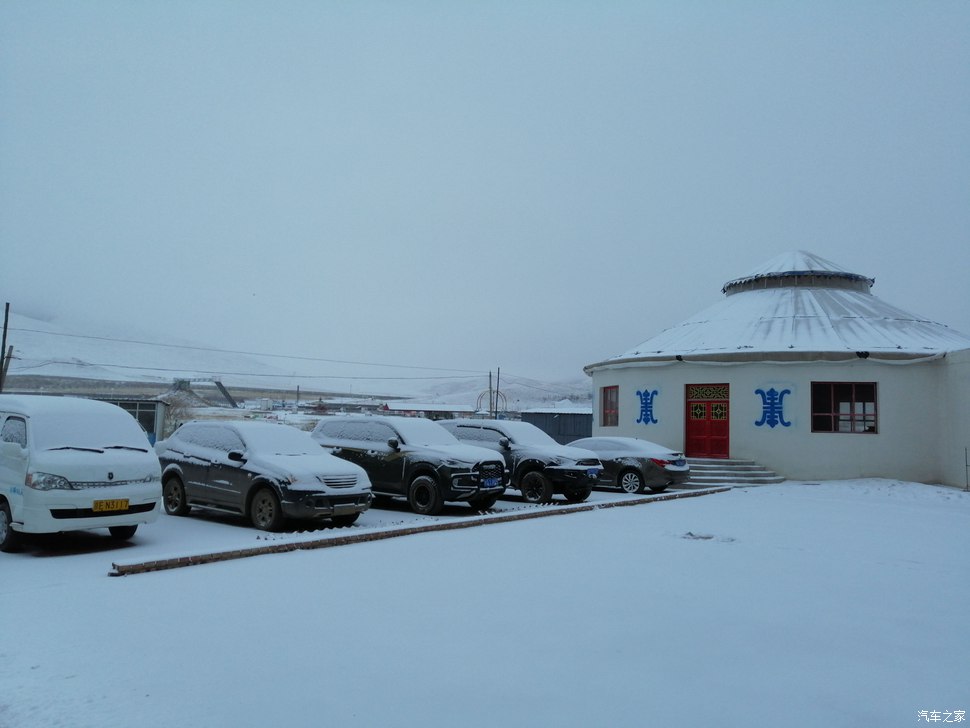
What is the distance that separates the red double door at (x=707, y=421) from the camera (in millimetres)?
21391

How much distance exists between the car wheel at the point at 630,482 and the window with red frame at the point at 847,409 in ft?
20.6

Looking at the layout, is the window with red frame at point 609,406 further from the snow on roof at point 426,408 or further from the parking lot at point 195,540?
the snow on roof at point 426,408

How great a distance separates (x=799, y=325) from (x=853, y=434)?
4187mm

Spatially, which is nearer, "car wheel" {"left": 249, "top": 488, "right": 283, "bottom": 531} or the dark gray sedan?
"car wheel" {"left": 249, "top": 488, "right": 283, "bottom": 531}

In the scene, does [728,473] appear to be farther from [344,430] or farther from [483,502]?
[344,430]

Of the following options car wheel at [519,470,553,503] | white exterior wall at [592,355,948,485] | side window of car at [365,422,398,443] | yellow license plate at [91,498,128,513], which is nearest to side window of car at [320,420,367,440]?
side window of car at [365,422,398,443]

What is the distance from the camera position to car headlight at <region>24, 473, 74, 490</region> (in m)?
7.98

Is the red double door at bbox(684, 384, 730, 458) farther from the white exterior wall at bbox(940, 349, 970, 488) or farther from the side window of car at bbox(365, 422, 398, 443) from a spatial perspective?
the side window of car at bbox(365, 422, 398, 443)

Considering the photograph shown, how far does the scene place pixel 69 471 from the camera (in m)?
8.21

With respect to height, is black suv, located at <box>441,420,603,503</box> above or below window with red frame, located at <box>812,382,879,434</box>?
below

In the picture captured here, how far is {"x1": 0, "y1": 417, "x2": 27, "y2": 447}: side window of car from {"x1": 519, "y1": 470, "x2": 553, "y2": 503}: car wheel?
906cm

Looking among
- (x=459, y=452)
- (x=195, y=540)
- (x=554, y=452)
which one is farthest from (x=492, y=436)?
(x=195, y=540)

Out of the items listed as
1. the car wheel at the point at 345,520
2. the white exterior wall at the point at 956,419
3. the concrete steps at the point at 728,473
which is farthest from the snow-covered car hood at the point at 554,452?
the white exterior wall at the point at 956,419

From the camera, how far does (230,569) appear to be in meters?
6.82
